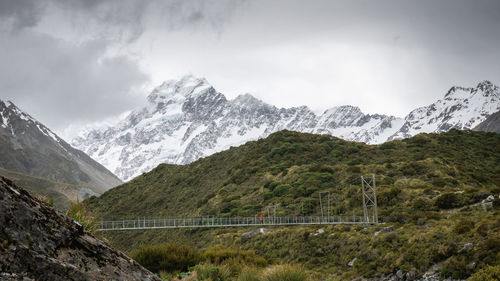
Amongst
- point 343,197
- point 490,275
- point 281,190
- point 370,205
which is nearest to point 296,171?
point 281,190

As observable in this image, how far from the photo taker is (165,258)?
495 inches

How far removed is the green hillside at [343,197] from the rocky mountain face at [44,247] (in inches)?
614

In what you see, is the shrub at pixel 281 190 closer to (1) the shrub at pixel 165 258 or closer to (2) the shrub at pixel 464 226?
(2) the shrub at pixel 464 226

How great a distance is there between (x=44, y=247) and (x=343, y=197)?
51.5 m

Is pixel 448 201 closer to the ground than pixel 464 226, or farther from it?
farther from it

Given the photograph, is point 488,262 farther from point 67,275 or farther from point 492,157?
point 492,157

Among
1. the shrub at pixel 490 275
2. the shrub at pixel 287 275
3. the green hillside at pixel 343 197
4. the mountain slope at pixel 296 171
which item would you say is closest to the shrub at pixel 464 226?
the green hillside at pixel 343 197

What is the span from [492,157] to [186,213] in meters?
56.3

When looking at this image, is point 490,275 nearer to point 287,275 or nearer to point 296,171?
point 287,275

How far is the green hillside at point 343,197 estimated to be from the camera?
26.9 meters

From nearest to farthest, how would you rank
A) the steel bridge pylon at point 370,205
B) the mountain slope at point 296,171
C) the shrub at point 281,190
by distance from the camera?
1. the steel bridge pylon at point 370,205
2. the mountain slope at point 296,171
3. the shrub at point 281,190

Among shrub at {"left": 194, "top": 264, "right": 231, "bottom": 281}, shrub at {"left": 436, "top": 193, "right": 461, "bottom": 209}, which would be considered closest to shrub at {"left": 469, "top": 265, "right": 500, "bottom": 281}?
shrub at {"left": 194, "top": 264, "right": 231, "bottom": 281}

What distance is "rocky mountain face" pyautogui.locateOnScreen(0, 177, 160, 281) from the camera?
3248 millimetres

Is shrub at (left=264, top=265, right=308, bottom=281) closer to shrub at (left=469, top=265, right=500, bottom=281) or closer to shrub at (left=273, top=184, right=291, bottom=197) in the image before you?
shrub at (left=469, top=265, right=500, bottom=281)
